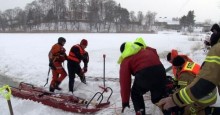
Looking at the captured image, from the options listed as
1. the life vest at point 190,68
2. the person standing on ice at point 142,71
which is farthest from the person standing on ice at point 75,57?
the life vest at point 190,68

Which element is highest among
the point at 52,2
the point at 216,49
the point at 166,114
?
the point at 52,2

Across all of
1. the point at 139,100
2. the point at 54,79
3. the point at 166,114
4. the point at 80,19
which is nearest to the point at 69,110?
the point at 54,79

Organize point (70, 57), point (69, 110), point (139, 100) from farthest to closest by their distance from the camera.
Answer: point (70, 57) → point (69, 110) → point (139, 100)

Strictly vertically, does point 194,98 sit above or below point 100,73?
above

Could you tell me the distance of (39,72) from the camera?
11766 mm

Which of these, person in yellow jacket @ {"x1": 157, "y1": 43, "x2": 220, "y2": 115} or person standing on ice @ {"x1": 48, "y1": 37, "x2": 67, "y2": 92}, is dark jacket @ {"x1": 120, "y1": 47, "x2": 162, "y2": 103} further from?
person standing on ice @ {"x1": 48, "y1": 37, "x2": 67, "y2": 92}

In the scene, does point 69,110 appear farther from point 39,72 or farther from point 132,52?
point 39,72

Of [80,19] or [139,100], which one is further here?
[80,19]

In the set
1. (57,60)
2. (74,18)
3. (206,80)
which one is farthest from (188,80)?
(74,18)

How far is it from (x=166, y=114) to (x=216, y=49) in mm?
2363

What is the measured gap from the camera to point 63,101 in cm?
695

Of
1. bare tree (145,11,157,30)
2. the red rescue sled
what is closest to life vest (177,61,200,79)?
the red rescue sled

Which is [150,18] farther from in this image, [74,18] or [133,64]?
[133,64]

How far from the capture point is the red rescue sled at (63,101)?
657 centimetres
